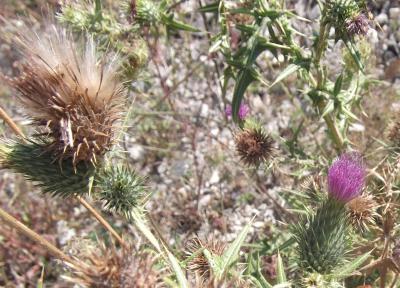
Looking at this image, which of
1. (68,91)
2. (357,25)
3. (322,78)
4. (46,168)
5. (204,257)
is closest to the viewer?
(68,91)

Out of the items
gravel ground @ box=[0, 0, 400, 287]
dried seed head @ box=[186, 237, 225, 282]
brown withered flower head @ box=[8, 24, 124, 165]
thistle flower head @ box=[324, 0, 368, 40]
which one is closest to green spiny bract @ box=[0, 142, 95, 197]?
brown withered flower head @ box=[8, 24, 124, 165]

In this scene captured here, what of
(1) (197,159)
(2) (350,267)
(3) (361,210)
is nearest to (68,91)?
(2) (350,267)

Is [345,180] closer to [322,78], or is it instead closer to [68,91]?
[322,78]

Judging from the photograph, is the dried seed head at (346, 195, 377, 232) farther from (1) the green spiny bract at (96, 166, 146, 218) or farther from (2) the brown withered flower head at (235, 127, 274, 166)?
(1) the green spiny bract at (96, 166, 146, 218)

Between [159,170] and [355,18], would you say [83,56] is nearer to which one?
[355,18]

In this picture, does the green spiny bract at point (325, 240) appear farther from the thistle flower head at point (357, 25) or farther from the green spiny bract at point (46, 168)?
the green spiny bract at point (46, 168)

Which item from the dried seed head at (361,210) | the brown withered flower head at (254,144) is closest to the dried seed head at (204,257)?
the dried seed head at (361,210)
